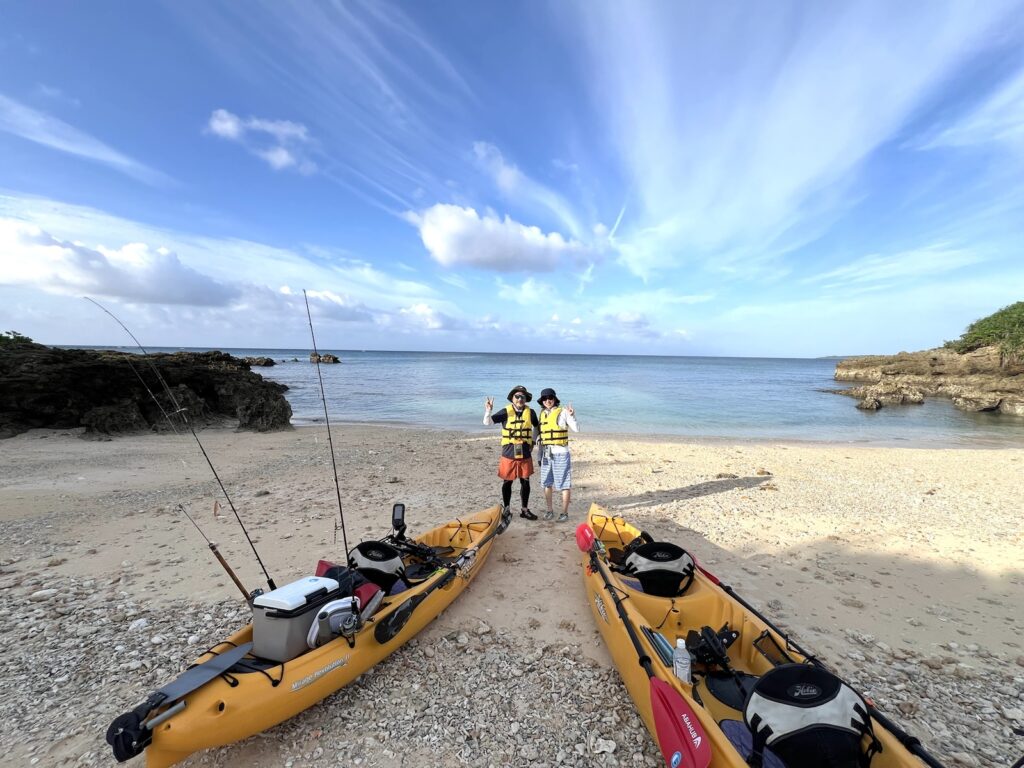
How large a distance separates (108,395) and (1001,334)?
67086mm

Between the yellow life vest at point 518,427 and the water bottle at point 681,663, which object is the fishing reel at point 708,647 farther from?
the yellow life vest at point 518,427

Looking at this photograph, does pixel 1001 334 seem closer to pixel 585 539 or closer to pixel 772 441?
pixel 772 441

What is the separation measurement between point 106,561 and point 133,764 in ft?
14.8

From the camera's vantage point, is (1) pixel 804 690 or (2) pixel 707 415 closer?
(1) pixel 804 690

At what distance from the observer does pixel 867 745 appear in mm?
2611

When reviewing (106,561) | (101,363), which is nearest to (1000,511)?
(106,561)

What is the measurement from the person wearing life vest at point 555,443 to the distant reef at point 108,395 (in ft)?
45.7

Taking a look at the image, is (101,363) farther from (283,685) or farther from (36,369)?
(283,685)

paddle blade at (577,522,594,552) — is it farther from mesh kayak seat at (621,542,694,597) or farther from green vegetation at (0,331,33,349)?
green vegetation at (0,331,33,349)

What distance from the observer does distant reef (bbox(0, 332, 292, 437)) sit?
16.0 meters

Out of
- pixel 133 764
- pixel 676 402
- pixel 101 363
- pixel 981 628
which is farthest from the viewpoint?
pixel 676 402

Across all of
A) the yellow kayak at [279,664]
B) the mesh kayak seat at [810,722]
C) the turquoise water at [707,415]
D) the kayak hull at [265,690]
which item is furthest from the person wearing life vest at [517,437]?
the turquoise water at [707,415]

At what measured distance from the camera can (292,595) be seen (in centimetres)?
344

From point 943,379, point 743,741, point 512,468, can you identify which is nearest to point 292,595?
point 743,741
